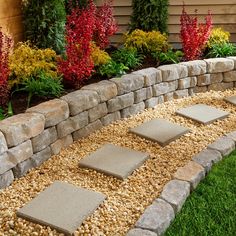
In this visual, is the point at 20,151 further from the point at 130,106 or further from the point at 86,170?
the point at 130,106

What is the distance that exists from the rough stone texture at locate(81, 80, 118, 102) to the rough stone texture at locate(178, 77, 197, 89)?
1107 mm

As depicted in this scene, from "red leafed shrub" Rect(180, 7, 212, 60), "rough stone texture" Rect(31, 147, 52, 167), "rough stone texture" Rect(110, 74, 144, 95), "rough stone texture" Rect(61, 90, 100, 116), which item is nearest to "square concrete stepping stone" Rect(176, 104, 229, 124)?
"rough stone texture" Rect(110, 74, 144, 95)

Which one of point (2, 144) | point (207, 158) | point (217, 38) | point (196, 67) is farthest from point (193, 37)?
Answer: point (2, 144)

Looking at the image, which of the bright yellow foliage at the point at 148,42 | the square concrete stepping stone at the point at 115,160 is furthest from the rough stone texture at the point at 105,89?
the bright yellow foliage at the point at 148,42

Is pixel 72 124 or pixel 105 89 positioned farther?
pixel 105 89

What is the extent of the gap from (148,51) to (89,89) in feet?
5.42

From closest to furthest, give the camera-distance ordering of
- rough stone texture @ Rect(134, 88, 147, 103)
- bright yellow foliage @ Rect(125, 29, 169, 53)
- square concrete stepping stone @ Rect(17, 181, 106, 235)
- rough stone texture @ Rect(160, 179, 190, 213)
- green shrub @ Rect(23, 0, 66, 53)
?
square concrete stepping stone @ Rect(17, 181, 106, 235) < rough stone texture @ Rect(160, 179, 190, 213) < rough stone texture @ Rect(134, 88, 147, 103) < green shrub @ Rect(23, 0, 66, 53) < bright yellow foliage @ Rect(125, 29, 169, 53)

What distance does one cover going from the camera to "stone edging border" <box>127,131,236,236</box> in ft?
7.34

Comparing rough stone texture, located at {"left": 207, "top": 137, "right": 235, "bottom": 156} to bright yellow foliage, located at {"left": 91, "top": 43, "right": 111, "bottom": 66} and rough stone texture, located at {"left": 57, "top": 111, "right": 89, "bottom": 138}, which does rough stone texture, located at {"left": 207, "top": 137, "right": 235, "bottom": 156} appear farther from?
bright yellow foliage, located at {"left": 91, "top": 43, "right": 111, "bottom": 66}

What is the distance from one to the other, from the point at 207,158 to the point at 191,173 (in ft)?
Answer: 0.95

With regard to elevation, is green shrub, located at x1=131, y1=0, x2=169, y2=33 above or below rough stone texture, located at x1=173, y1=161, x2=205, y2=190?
above

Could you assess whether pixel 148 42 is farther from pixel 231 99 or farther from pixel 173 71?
pixel 231 99

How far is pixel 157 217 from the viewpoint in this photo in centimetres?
230

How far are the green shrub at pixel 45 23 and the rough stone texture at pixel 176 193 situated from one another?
239 cm
